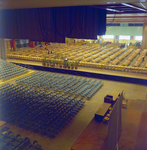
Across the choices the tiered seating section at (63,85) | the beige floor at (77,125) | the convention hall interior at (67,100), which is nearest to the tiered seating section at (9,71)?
the tiered seating section at (63,85)

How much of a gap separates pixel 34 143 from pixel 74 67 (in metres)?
11.8

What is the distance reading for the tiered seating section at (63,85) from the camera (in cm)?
1297

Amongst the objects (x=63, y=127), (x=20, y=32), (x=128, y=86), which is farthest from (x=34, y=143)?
(x=128, y=86)

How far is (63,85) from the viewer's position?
46.3 ft

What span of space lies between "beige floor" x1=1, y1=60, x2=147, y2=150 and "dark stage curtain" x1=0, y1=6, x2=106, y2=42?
4541mm

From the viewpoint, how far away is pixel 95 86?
1427 cm

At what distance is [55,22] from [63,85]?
7.48 m

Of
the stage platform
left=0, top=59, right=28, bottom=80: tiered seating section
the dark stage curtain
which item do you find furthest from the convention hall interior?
left=0, top=59, right=28, bottom=80: tiered seating section

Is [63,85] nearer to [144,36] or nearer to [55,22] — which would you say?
[55,22]

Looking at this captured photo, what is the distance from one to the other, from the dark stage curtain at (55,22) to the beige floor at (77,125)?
454 cm

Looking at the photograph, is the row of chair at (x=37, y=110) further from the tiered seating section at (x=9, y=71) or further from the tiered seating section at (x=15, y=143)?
the tiered seating section at (x=9, y=71)

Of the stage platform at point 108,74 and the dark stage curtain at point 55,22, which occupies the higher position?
the dark stage curtain at point 55,22

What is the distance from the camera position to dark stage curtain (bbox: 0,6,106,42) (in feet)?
23.4

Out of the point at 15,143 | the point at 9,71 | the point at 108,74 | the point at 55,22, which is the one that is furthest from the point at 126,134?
the point at 9,71
